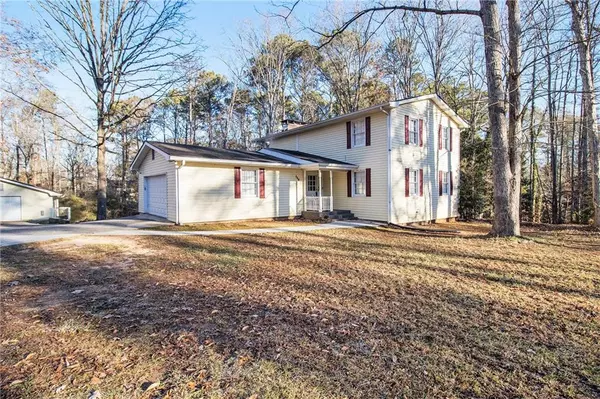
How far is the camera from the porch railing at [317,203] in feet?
51.7

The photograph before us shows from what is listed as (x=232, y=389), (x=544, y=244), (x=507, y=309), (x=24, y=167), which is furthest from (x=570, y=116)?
(x=24, y=167)

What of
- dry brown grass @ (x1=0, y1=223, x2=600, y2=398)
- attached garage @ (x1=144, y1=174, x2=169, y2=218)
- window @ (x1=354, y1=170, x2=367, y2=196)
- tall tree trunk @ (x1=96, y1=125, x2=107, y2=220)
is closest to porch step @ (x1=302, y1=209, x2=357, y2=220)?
window @ (x1=354, y1=170, x2=367, y2=196)

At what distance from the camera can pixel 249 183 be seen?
1443 centimetres

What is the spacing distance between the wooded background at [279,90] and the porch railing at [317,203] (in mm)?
7271

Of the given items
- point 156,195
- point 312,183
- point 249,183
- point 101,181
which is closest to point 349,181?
point 312,183

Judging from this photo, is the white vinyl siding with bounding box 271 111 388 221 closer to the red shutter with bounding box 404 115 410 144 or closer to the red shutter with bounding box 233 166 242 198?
the red shutter with bounding box 404 115 410 144

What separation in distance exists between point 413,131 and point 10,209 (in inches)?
955

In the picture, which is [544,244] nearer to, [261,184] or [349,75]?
[261,184]

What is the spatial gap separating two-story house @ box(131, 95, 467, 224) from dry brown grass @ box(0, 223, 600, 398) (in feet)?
21.1

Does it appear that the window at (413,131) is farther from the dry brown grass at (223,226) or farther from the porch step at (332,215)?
the dry brown grass at (223,226)

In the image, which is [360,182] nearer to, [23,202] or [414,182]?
[414,182]

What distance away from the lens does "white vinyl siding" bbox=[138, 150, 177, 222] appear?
42.1ft

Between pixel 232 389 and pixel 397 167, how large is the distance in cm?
1347

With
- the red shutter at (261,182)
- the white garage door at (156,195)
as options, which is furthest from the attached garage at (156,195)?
the red shutter at (261,182)
